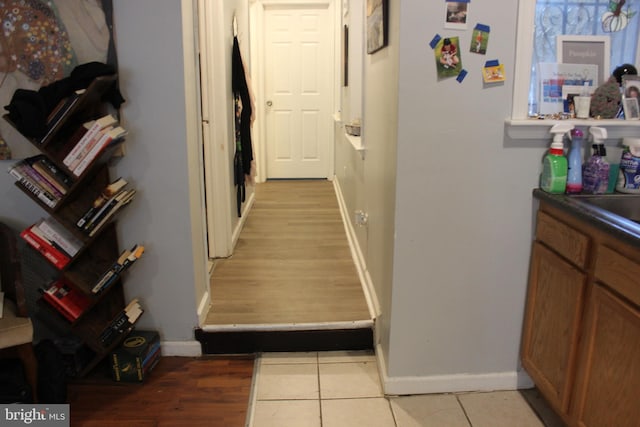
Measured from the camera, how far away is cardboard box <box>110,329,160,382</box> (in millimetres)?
2285

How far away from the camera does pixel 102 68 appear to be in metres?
2.09

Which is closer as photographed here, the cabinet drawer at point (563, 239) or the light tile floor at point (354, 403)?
the cabinet drawer at point (563, 239)

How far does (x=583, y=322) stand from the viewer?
1.71 metres

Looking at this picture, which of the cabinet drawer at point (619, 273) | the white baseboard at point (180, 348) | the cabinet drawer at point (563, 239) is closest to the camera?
the cabinet drawer at point (619, 273)

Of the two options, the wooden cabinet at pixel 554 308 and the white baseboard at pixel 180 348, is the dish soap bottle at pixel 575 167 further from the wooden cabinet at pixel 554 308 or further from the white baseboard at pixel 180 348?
the white baseboard at pixel 180 348

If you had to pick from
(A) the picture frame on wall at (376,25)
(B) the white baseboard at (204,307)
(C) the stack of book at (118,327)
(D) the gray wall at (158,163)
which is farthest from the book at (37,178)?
(A) the picture frame on wall at (376,25)

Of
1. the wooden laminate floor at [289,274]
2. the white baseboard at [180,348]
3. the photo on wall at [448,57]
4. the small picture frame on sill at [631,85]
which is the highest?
the photo on wall at [448,57]

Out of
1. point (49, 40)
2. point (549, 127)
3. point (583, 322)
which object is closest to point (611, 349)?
point (583, 322)

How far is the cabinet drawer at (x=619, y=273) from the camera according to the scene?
1.44 metres

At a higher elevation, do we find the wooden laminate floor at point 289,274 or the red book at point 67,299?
the red book at point 67,299

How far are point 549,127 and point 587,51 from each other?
0.35 metres

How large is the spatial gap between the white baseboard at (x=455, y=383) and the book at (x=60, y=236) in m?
1.43

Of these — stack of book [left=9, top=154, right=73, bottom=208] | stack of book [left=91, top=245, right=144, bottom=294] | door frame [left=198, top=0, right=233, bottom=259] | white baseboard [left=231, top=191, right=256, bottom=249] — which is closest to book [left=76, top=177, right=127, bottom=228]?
stack of book [left=9, top=154, right=73, bottom=208]

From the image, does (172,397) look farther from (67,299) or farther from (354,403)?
(354,403)
